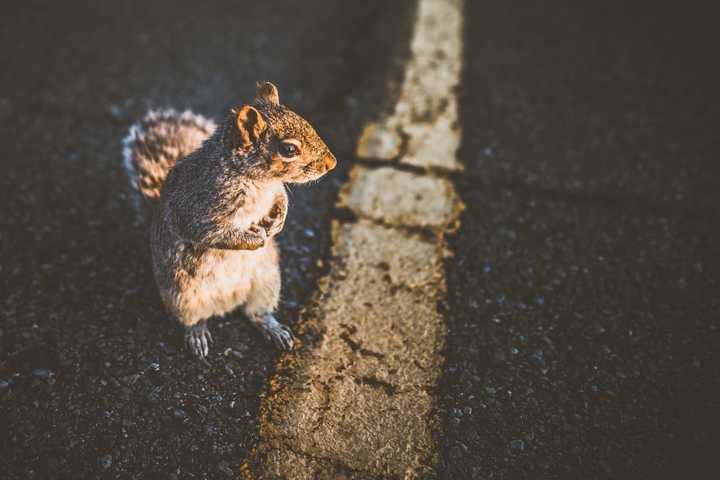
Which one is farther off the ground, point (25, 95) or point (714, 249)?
point (25, 95)

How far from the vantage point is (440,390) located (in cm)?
192

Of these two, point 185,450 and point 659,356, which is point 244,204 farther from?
point 659,356

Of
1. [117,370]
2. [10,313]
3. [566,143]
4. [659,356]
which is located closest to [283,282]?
[117,370]

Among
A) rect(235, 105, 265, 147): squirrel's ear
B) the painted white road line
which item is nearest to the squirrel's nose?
rect(235, 105, 265, 147): squirrel's ear

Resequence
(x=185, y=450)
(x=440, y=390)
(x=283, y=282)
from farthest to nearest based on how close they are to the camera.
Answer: (x=283, y=282)
(x=440, y=390)
(x=185, y=450)

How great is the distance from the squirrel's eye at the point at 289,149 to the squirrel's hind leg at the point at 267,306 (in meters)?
0.47

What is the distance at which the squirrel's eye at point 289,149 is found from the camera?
174cm

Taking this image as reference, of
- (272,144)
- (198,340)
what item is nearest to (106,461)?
(198,340)

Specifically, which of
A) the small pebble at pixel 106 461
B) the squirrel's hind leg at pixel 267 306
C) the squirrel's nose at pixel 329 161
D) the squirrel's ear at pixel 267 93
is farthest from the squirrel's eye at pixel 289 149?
the small pebble at pixel 106 461

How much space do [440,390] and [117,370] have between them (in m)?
1.14

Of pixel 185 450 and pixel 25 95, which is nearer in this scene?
pixel 185 450

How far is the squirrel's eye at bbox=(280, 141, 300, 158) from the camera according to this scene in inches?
68.6

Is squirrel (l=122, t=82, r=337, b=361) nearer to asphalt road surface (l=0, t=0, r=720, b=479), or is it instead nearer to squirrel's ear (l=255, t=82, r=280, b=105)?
squirrel's ear (l=255, t=82, r=280, b=105)

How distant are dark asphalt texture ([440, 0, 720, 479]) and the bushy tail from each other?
1.26 meters
